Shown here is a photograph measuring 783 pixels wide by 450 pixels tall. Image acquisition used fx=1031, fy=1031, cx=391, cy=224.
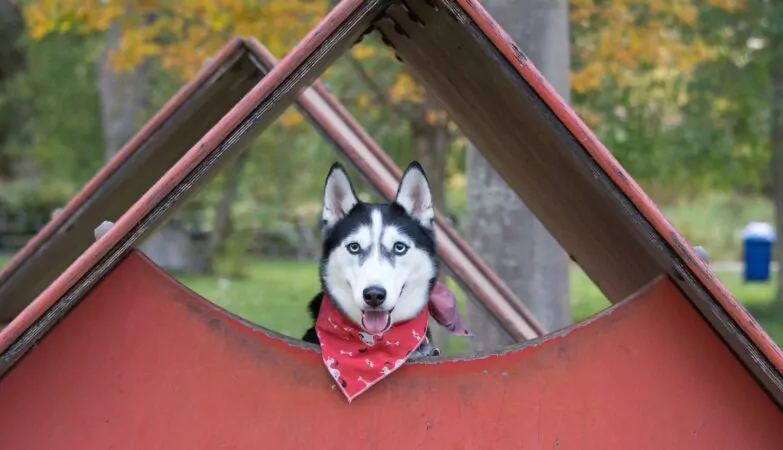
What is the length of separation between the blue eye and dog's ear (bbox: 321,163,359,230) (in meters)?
0.19

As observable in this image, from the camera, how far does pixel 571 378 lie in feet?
8.63

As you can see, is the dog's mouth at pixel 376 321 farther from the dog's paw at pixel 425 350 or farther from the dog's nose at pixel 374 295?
the dog's paw at pixel 425 350

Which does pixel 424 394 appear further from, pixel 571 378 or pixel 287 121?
pixel 287 121

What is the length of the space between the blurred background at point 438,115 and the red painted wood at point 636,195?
10.9 feet

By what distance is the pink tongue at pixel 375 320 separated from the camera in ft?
9.29


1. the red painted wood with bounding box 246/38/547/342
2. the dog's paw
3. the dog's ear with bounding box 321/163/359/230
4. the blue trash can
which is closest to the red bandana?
→ the dog's paw

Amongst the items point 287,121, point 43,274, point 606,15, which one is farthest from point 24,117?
point 43,274

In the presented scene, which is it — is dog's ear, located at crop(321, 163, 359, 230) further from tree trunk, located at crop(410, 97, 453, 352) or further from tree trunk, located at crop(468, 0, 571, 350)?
tree trunk, located at crop(410, 97, 453, 352)

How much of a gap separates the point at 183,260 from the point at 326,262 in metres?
18.0

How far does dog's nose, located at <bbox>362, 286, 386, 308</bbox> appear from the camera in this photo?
111 inches

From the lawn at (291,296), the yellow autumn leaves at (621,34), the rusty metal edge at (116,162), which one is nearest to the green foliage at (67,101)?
the lawn at (291,296)

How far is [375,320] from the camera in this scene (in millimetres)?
2863

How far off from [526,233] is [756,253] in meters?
14.1

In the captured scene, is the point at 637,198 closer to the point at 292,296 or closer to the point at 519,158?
the point at 519,158
